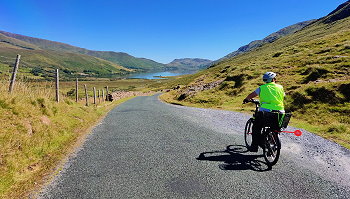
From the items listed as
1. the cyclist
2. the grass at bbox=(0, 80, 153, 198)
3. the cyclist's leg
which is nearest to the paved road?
the cyclist's leg

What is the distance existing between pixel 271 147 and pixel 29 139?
28.9 feet

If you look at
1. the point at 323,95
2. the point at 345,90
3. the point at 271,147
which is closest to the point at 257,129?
the point at 271,147

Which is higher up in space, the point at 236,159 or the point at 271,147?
the point at 271,147

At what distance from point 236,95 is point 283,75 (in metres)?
7.43

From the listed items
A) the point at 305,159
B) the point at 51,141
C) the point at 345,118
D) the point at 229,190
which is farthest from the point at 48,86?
the point at 345,118

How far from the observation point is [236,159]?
22.4 ft

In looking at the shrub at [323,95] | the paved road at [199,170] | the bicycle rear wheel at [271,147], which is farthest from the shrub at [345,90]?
the bicycle rear wheel at [271,147]

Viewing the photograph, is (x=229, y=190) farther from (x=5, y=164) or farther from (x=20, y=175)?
(x=5, y=164)

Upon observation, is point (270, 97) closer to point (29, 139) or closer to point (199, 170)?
point (199, 170)

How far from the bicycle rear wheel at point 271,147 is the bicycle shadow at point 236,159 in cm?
24

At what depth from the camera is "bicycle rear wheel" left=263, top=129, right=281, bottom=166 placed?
6.15 meters

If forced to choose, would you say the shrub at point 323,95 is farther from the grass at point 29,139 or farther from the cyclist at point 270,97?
the grass at point 29,139

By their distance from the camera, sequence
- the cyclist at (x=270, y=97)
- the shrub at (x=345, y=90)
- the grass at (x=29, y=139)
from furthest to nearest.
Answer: the shrub at (x=345, y=90) → the cyclist at (x=270, y=97) → the grass at (x=29, y=139)

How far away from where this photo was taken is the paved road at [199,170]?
16.0ft
